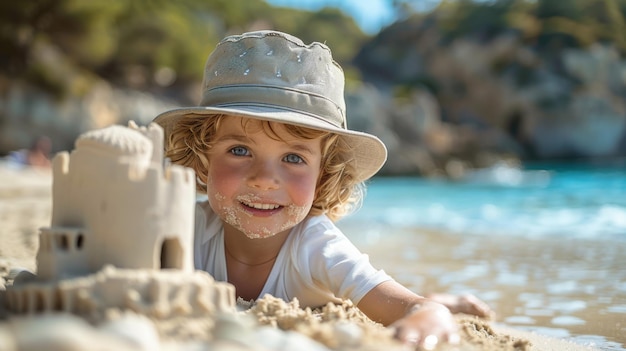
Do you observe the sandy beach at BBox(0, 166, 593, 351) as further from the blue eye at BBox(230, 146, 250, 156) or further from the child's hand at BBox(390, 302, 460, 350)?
the blue eye at BBox(230, 146, 250, 156)

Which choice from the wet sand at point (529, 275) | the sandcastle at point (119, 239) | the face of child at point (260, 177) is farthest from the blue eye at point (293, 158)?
the wet sand at point (529, 275)

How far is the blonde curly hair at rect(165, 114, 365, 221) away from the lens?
3.14m

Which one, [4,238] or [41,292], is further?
[4,238]

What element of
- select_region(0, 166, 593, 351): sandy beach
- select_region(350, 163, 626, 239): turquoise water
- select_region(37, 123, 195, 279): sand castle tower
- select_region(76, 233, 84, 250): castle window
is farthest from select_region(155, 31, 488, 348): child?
select_region(350, 163, 626, 239): turquoise water

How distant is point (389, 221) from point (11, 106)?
48.3 feet

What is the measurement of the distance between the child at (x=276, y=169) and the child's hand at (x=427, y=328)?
0.73 ft

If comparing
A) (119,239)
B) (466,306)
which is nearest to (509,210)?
(466,306)

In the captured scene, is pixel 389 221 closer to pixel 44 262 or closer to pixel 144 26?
pixel 44 262

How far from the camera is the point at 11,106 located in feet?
66.9

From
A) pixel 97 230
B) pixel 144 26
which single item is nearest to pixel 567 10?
pixel 144 26

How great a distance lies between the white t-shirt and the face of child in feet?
0.58

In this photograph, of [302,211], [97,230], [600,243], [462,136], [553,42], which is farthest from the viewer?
[553,42]

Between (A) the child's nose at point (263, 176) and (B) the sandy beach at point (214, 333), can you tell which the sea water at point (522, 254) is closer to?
(B) the sandy beach at point (214, 333)

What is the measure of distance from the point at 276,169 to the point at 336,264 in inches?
19.0
